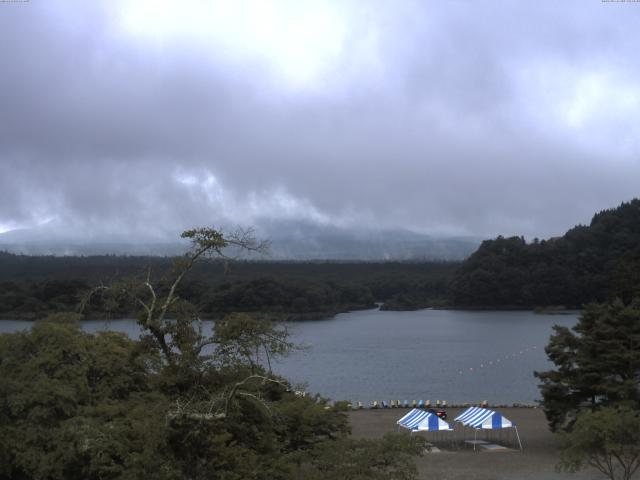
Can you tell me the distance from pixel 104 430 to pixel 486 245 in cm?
10227

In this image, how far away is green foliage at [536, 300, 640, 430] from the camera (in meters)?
21.3

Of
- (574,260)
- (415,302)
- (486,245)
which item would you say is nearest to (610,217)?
(574,260)

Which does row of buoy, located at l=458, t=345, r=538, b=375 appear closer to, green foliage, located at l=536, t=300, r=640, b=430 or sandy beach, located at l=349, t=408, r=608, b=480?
sandy beach, located at l=349, t=408, r=608, b=480

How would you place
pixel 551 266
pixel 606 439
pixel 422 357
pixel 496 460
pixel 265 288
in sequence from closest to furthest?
pixel 606 439
pixel 496 460
pixel 422 357
pixel 265 288
pixel 551 266

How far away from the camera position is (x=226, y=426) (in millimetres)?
9539

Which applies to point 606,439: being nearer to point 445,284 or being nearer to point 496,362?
point 496,362

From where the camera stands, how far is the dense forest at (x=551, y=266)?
3794 inches

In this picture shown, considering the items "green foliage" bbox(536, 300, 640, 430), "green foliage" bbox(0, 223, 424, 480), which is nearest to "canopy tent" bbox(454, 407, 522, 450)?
"green foliage" bbox(536, 300, 640, 430)

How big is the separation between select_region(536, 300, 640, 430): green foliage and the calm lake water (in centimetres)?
810

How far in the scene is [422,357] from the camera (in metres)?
55.2

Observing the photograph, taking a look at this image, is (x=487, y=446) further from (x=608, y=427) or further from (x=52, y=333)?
(x=52, y=333)

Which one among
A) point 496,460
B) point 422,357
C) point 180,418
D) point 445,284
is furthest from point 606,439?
point 445,284

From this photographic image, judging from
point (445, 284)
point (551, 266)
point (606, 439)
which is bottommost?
point (606, 439)

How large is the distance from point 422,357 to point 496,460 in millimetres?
34485
